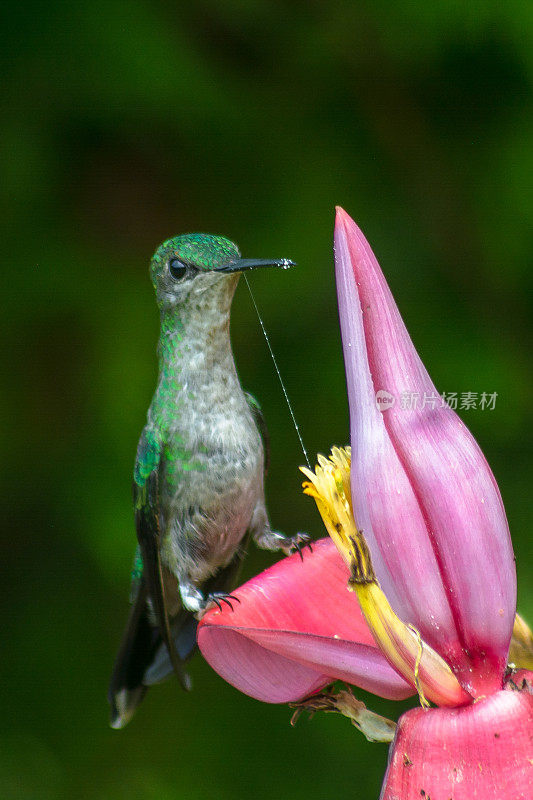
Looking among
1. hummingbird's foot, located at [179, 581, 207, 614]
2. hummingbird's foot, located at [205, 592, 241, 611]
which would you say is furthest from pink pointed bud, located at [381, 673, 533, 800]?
hummingbird's foot, located at [179, 581, 207, 614]

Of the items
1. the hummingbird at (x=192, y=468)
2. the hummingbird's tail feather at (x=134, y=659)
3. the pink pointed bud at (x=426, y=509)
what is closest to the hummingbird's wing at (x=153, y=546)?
the hummingbird at (x=192, y=468)

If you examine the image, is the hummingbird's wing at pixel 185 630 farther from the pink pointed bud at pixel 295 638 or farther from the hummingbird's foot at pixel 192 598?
the pink pointed bud at pixel 295 638

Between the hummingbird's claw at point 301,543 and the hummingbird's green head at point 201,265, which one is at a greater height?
the hummingbird's green head at point 201,265

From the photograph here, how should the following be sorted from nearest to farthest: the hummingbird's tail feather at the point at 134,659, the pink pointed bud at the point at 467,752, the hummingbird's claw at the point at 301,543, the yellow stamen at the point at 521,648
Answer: the pink pointed bud at the point at 467,752 < the yellow stamen at the point at 521,648 < the hummingbird's claw at the point at 301,543 < the hummingbird's tail feather at the point at 134,659

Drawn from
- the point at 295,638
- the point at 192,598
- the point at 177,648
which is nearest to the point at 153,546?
the point at 192,598

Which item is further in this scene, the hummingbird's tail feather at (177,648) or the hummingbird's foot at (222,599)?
the hummingbird's tail feather at (177,648)

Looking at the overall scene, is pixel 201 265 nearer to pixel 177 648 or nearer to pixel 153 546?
pixel 153 546

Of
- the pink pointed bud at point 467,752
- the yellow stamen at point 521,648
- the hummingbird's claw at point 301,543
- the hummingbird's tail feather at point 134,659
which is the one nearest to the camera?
the pink pointed bud at point 467,752

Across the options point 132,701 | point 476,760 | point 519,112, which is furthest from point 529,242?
point 476,760
